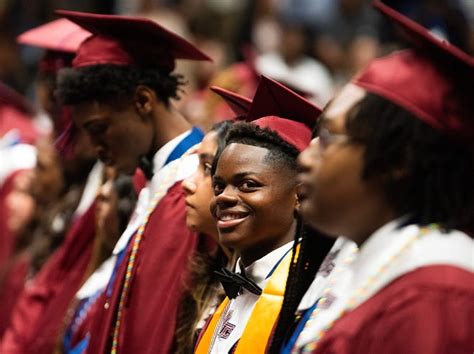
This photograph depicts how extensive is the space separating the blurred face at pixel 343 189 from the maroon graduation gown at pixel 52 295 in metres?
2.96

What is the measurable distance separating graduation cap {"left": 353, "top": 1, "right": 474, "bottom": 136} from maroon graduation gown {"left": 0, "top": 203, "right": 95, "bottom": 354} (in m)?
3.12

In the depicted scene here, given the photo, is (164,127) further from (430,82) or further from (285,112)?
(430,82)

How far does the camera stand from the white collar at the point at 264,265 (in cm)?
324

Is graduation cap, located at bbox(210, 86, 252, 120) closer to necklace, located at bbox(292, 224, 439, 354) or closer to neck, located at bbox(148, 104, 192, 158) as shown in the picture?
neck, located at bbox(148, 104, 192, 158)

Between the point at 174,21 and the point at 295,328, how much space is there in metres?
8.29

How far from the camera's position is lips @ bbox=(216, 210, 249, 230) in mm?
3266

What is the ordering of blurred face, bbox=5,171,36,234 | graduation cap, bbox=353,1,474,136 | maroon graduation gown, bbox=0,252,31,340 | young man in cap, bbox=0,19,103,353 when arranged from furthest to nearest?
blurred face, bbox=5,171,36,234
maroon graduation gown, bbox=0,252,31,340
young man in cap, bbox=0,19,103,353
graduation cap, bbox=353,1,474,136

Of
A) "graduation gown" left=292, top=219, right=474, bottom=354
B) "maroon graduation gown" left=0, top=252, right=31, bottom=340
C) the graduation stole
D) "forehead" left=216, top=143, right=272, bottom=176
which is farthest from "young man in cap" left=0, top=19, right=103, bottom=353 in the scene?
"graduation gown" left=292, top=219, right=474, bottom=354

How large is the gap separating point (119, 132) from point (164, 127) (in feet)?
0.56

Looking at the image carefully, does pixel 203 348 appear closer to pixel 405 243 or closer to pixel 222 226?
pixel 222 226

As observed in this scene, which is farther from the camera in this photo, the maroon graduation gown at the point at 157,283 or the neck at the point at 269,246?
the maroon graduation gown at the point at 157,283

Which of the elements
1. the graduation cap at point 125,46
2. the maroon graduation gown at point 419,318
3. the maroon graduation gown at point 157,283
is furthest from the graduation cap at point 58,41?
the maroon graduation gown at point 419,318

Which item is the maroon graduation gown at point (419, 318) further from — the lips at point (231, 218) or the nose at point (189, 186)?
the nose at point (189, 186)

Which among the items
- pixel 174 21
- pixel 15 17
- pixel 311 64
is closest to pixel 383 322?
pixel 311 64
